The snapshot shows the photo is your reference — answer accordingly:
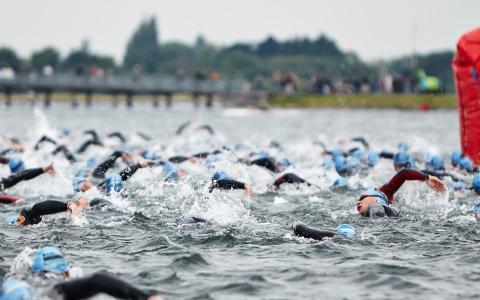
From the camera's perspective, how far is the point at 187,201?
44.3 feet

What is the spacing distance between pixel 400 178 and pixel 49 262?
6342 mm

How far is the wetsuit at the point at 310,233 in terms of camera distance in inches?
405

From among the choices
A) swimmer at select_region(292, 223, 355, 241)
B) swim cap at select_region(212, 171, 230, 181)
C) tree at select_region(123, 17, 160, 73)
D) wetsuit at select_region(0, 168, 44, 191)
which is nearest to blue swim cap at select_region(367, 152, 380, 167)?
swim cap at select_region(212, 171, 230, 181)

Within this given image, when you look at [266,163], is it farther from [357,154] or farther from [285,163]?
[357,154]

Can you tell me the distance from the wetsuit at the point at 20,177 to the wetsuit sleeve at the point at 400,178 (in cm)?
573

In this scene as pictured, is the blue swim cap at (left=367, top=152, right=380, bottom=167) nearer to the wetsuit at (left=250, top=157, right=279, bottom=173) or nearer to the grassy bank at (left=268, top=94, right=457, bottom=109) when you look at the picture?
the wetsuit at (left=250, top=157, right=279, bottom=173)

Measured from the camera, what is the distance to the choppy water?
331 inches

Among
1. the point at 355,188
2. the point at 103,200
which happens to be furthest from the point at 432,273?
the point at 355,188

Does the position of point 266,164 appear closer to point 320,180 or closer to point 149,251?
point 320,180

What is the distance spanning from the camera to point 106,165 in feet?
52.6

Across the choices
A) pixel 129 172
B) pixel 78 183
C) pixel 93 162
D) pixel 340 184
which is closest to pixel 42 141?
pixel 93 162

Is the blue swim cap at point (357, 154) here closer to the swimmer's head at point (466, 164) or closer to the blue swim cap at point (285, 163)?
the blue swim cap at point (285, 163)

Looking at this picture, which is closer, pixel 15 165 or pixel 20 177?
pixel 20 177

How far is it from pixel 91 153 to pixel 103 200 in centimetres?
1059
